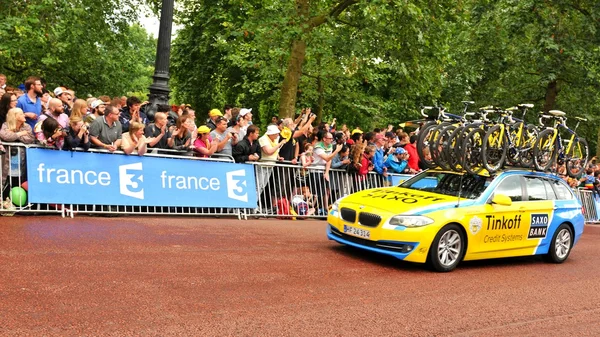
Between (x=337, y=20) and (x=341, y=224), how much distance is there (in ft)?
40.2

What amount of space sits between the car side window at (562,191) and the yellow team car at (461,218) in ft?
Answer: 0.08

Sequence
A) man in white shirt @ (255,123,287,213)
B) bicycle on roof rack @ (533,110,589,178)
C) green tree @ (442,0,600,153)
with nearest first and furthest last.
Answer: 1. bicycle on roof rack @ (533,110,589,178)
2. man in white shirt @ (255,123,287,213)
3. green tree @ (442,0,600,153)

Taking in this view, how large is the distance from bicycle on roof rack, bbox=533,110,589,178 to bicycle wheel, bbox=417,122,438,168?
6.67 feet

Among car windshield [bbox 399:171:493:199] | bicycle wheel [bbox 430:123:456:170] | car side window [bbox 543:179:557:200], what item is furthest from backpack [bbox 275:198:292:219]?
car side window [bbox 543:179:557:200]

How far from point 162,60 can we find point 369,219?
649cm

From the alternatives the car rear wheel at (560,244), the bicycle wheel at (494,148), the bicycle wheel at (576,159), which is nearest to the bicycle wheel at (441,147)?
the bicycle wheel at (494,148)

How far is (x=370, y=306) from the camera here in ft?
24.1

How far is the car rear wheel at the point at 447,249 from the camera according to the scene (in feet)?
31.2

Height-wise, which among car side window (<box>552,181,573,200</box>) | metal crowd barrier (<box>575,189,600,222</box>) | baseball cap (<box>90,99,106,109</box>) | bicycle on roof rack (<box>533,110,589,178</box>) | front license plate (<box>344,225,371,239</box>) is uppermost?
baseball cap (<box>90,99,106,109</box>)

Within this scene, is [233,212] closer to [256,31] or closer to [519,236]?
[519,236]

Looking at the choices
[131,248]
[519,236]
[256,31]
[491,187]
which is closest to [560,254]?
[519,236]

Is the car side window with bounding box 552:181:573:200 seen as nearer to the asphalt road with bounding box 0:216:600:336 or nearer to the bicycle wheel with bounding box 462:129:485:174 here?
the asphalt road with bounding box 0:216:600:336

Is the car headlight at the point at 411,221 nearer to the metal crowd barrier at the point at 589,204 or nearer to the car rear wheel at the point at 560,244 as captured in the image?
the car rear wheel at the point at 560,244

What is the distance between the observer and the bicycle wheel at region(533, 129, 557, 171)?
40.4 feet
